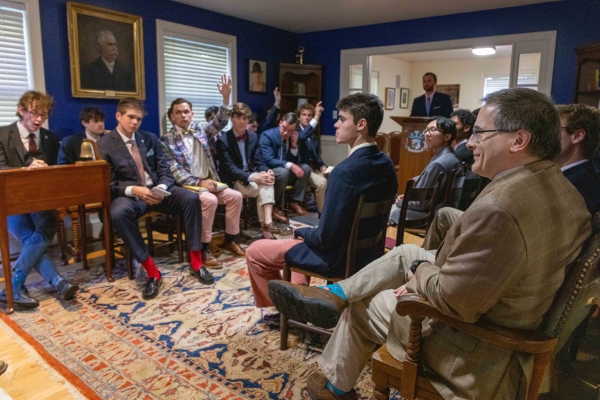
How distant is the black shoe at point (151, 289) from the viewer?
2797 mm

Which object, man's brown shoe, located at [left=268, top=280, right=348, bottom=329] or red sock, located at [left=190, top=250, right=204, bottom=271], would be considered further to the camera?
red sock, located at [left=190, top=250, right=204, bottom=271]

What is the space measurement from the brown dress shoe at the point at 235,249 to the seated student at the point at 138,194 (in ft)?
1.82

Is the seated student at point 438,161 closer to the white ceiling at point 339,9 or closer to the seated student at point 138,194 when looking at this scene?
the seated student at point 138,194

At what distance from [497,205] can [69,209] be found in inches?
127

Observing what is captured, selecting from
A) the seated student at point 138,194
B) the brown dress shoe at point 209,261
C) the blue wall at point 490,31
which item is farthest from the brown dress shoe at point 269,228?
the blue wall at point 490,31

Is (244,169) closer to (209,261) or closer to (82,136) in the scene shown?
(209,261)

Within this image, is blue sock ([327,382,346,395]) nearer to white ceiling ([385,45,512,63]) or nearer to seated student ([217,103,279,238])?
seated student ([217,103,279,238])

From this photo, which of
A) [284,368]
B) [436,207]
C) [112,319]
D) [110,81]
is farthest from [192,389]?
[110,81]

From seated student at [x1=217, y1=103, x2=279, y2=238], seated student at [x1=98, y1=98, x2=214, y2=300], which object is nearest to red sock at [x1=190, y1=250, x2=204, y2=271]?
seated student at [x1=98, y1=98, x2=214, y2=300]

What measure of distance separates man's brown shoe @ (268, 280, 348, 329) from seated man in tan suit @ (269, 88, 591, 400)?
299 millimetres

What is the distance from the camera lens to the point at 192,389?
1872mm

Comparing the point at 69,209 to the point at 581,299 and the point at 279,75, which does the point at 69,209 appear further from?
the point at 279,75

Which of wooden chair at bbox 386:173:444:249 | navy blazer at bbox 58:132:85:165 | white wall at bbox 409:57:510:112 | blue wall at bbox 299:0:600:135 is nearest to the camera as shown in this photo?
wooden chair at bbox 386:173:444:249

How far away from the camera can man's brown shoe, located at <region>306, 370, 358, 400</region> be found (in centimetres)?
168
